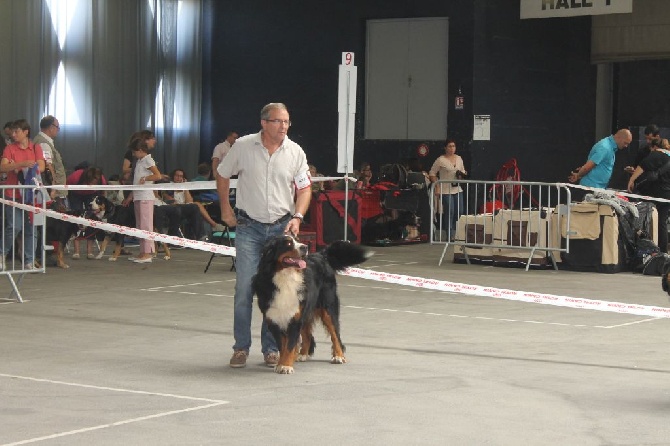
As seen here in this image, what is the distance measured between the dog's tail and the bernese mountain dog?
167 millimetres

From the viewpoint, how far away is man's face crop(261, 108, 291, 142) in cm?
820

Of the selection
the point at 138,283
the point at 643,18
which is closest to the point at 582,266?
the point at 138,283

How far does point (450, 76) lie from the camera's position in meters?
22.1

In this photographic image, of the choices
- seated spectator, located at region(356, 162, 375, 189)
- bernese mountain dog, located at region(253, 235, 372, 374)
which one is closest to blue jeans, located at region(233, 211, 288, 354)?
bernese mountain dog, located at region(253, 235, 372, 374)

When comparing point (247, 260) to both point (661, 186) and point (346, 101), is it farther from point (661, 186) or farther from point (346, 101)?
point (661, 186)

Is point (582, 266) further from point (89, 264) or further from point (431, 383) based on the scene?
point (431, 383)

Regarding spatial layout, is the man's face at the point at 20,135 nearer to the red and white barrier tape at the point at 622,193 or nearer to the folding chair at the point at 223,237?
the folding chair at the point at 223,237

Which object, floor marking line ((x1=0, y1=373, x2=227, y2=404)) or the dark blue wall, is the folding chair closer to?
the dark blue wall

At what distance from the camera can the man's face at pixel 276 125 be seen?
820 cm

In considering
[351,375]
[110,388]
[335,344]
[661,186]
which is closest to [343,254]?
[335,344]

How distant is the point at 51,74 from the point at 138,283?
863cm

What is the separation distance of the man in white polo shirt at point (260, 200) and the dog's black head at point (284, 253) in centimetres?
44

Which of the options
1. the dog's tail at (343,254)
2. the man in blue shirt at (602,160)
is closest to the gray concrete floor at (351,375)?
the dog's tail at (343,254)

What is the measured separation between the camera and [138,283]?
13.7 meters
